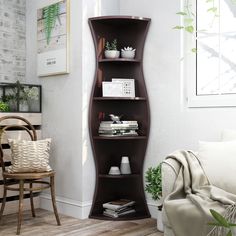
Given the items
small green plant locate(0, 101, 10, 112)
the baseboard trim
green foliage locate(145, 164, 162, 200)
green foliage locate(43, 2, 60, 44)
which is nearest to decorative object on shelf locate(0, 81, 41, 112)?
small green plant locate(0, 101, 10, 112)

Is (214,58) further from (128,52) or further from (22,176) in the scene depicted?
(22,176)

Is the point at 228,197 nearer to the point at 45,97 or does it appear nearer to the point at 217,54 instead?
the point at 217,54

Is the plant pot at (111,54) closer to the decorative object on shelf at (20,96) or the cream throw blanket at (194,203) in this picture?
the decorative object on shelf at (20,96)

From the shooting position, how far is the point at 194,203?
2.00 metres

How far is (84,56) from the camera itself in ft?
10.5

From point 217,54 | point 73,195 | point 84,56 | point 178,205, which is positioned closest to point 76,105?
point 84,56

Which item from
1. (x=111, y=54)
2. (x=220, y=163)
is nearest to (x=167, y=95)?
(x=111, y=54)

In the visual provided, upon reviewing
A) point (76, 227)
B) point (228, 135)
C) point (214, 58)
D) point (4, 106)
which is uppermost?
point (214, 58)

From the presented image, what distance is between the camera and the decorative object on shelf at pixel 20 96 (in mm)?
3449

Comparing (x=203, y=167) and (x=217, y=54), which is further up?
(x=217, y=54)

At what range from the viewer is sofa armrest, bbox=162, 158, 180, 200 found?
7.39 ft

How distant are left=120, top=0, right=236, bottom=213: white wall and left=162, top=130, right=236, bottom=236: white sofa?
1.70 feet

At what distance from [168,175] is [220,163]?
346 millimetres

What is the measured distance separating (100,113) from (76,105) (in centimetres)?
24
